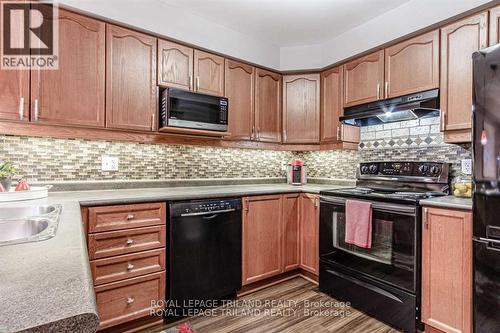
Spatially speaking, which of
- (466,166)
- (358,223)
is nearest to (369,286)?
(358,223)

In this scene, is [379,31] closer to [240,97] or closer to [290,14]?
[290,14]

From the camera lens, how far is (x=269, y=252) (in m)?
2.54

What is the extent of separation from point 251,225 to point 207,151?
0.89 m

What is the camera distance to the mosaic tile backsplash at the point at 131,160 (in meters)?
2.01

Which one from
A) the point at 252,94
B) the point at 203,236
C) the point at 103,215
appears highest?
the point at 252,94

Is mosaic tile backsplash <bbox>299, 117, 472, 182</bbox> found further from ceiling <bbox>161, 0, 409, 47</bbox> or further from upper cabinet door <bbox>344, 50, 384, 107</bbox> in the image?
ceiling <bbox>161, 0, 409, 47</bbox>

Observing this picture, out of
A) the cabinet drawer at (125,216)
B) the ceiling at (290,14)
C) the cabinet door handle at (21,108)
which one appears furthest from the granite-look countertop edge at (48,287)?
the ceiling at (290,14)

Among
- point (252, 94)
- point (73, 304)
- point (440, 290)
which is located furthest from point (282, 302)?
point (73, 304)

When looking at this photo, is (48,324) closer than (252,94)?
Yes

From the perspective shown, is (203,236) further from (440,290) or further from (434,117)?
(434,117)

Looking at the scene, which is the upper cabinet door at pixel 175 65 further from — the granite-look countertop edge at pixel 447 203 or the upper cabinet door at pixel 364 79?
the granite-look countertop edge at pixel 447 203

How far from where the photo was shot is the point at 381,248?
2.00 meters

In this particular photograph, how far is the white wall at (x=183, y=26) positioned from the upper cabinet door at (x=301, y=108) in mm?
297

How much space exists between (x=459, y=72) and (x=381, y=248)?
1.34 metres
